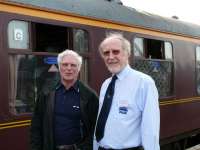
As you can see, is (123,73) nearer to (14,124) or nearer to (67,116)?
(67,116)

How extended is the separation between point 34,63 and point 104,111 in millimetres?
2023

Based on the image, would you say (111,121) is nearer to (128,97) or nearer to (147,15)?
(128,97)

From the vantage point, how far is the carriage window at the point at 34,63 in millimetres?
4875

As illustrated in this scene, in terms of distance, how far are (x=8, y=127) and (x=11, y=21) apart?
3.50 feet

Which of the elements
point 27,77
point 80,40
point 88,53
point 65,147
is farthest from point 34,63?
point 65,147

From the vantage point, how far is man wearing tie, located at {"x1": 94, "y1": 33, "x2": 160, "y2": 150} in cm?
317

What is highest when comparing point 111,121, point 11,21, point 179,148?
point 11,21

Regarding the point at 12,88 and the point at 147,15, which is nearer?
the point at 12,88

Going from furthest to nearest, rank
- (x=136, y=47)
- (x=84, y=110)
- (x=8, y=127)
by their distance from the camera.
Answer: (x=136, y=47), (x=8, y=127), (x=84, y=110)

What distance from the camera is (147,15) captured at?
25.8 feet

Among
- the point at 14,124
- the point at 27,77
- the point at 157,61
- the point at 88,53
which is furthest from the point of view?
the point at 157,61

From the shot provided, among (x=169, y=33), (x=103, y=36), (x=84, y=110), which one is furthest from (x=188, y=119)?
(x=84, y=110)

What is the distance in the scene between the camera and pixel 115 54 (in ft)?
10.7

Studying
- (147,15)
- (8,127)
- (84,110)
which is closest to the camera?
(84,110)
